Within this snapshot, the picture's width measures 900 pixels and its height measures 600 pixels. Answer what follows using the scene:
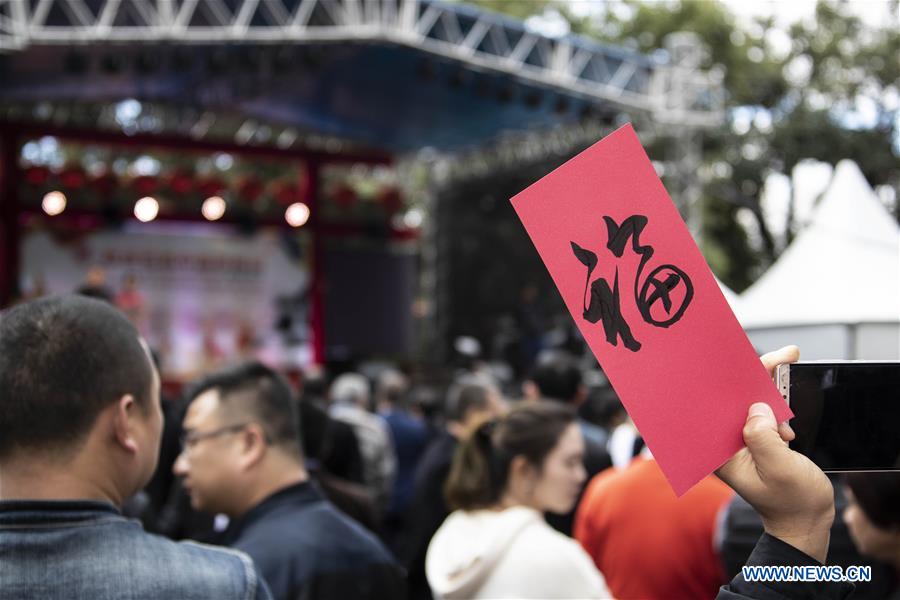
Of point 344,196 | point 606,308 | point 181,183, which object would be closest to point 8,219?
point 181,183

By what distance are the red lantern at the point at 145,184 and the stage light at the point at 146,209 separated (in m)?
0.08

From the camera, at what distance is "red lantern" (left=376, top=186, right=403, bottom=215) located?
14.0 meters

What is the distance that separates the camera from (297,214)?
13.7m

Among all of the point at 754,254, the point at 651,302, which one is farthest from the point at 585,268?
the point at 754,254

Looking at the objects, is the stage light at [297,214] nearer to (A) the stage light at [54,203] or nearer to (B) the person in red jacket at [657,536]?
(A) the stage light at [54,203]

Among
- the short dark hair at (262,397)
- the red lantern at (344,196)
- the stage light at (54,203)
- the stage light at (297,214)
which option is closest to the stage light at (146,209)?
the stage light at (54,203)

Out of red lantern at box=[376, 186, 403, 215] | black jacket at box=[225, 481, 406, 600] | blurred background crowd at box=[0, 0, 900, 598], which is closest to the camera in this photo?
black jacket at box=[225, 481, 406, 600]

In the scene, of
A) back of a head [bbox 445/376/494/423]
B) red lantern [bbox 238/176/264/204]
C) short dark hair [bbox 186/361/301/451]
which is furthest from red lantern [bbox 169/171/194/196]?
short dark hair [bbox 186/361/301/451]

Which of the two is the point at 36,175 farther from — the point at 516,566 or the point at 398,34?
the point at 516,566

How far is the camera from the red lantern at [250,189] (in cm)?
1317

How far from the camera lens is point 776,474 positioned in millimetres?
1152

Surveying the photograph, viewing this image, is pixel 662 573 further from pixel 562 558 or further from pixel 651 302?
pixel 651 302

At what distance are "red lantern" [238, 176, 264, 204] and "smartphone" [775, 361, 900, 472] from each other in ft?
40.5

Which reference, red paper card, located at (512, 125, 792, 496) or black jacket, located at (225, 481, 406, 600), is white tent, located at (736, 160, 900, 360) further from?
red paper card, located at (512, 125, 792, 496)
